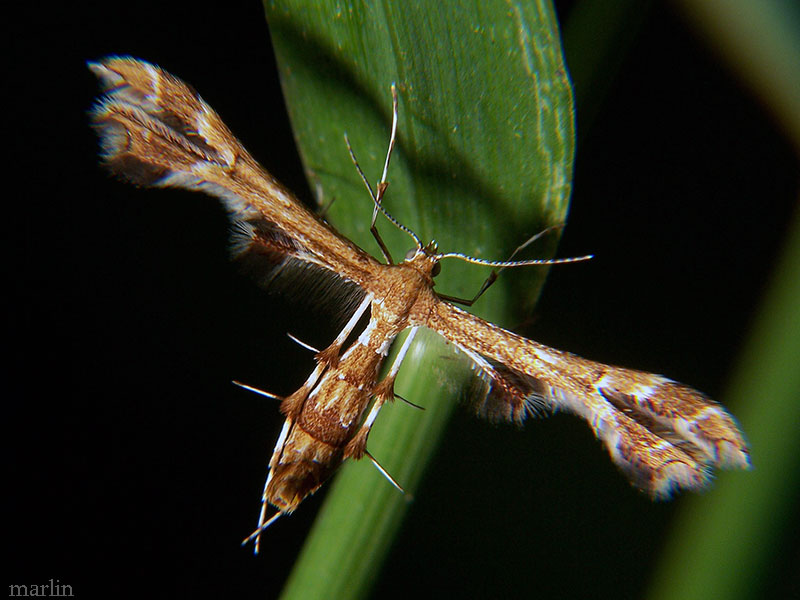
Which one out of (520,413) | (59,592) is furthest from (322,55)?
(59,592)

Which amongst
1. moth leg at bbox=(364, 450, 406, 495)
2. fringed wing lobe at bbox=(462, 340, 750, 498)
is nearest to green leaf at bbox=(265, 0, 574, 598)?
moth leg at bbox=(364, 450, 406, 495)

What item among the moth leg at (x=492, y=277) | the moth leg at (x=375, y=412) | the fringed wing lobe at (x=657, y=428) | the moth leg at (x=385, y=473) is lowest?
the moth leg at (x=385, y=473)

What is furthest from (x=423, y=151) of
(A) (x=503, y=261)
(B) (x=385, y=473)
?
(B) (x=385, y=473)

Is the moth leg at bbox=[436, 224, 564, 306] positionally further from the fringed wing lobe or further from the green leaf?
the fringed wing lobe

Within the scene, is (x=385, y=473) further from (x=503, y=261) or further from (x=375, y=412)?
(x=503, y=261)

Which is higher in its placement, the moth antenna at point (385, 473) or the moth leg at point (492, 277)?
the moth leg at point (492, 277)

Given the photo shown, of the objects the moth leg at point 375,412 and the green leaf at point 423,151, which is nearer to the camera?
the green leaf at point 423,151

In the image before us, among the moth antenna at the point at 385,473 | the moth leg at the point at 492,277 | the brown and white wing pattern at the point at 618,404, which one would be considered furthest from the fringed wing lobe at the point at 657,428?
the moth antenna at the point at 385,473

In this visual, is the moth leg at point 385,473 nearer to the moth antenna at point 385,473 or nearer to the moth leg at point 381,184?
the moth antenna at point 385,473
